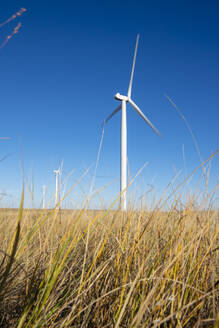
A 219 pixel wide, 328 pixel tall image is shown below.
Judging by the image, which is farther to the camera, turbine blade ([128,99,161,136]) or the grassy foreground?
turbine blade ([128,99,161,136])

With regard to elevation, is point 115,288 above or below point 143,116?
below

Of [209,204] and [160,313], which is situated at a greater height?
[209,204]

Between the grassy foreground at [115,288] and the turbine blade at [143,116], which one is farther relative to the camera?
the turbine blade at [143,116]

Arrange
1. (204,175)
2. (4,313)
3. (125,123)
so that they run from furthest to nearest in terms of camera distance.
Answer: (125,123) < (204,175) < (4,313)

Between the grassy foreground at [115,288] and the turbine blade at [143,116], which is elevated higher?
the turbine blade at [143,116]

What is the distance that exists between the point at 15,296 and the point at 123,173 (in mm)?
12869

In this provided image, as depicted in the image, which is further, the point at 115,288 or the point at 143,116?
the point at 143,116

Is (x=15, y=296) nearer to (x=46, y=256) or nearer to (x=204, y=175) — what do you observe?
(x=46, y=256)

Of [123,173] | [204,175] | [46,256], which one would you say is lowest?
[46,256]

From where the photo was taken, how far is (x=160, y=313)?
4.17 ft

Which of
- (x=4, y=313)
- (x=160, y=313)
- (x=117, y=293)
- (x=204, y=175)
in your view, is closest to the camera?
(x=160, y=313)

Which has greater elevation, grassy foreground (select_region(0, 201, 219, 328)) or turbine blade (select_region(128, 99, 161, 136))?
turbine blade (select_region(128, 99, 161, 136))

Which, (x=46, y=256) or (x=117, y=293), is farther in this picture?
(x=46, y=256)

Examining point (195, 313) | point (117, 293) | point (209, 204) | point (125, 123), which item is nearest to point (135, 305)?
point (117, 293)
